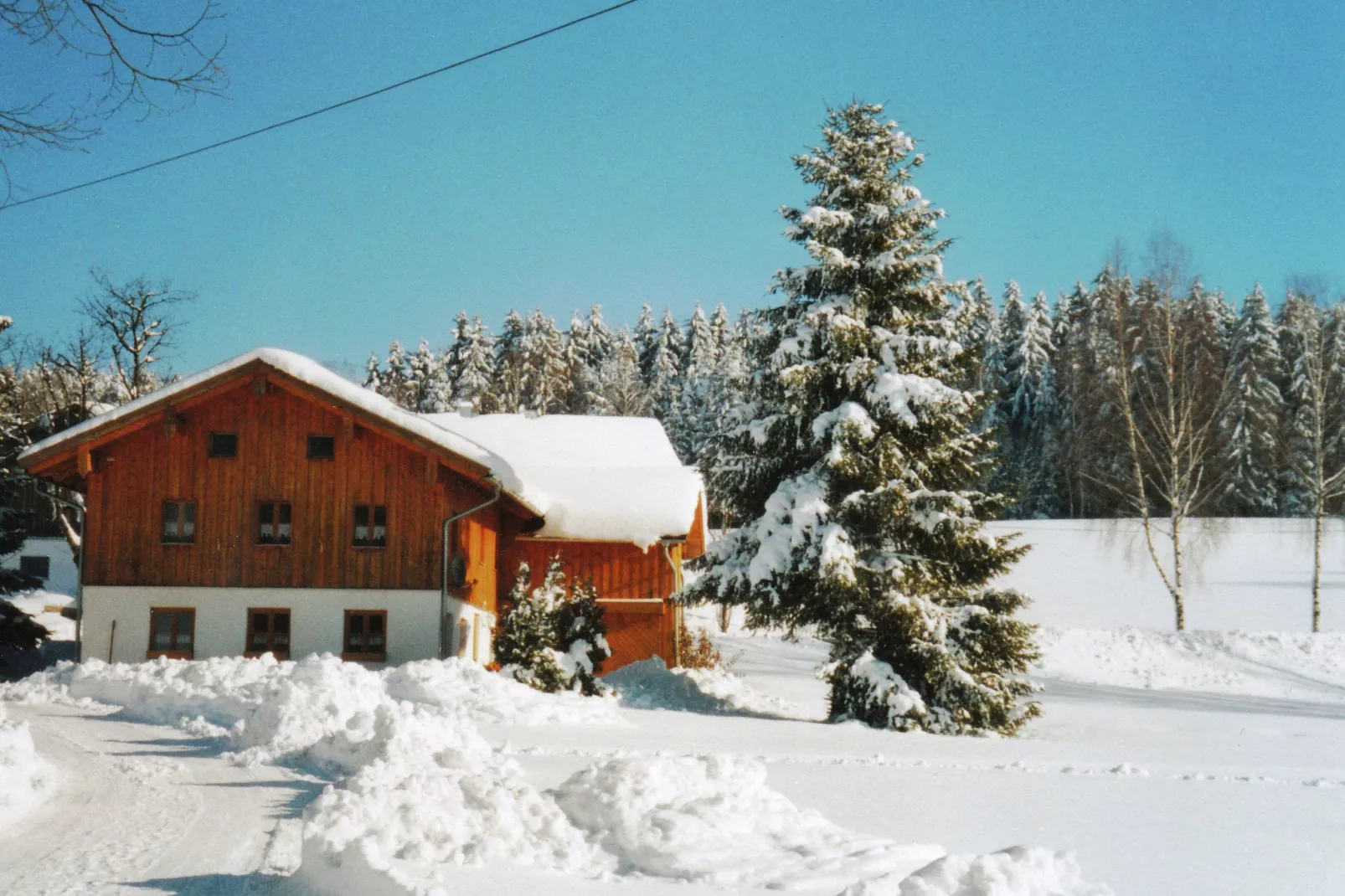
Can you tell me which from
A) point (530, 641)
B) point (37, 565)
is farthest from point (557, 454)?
point (37, 565)

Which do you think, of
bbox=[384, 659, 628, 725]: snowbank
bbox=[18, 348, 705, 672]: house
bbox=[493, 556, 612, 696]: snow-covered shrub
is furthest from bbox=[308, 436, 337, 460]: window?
bbox=[384, 659, 628, 725]: snowbank

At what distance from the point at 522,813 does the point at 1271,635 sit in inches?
1092

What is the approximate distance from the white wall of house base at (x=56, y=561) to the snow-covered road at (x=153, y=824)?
3469cm

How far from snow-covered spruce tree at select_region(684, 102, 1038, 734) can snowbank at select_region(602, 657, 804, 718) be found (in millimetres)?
2038

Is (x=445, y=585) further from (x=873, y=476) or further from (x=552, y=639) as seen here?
(x=873, y=476)

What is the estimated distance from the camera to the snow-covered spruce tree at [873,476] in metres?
16.5

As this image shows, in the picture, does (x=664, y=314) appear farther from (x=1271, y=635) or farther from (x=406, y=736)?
(x=406, y=736)


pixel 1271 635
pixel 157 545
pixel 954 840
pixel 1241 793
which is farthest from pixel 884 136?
pixel 1271 635

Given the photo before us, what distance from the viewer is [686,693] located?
19156 mm

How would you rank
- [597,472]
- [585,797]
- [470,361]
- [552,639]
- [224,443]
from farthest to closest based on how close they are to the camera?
[470,361]
[597,472]
[224,443]
[552,639]
[585,797]

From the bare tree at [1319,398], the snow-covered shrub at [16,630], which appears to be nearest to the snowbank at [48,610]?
the snow-covered shrub at [16,630]

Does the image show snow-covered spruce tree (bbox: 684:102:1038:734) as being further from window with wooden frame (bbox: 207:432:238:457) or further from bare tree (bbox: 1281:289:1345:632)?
bare tree (bbox: 1281:289:1345:632)

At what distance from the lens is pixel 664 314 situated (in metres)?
88.8

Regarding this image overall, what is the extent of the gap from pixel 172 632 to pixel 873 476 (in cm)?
1390
